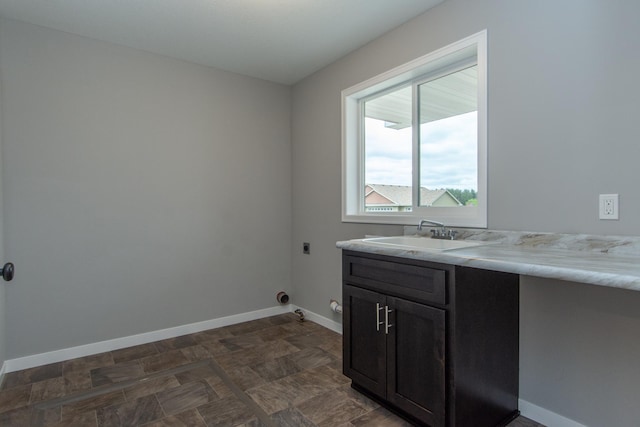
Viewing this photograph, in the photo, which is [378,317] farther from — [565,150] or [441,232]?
[565,150]

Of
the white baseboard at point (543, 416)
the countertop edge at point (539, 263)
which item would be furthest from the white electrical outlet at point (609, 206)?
the white baseboard at point (543, 416)

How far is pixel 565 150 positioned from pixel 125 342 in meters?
3.26

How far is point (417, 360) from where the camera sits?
1.63m

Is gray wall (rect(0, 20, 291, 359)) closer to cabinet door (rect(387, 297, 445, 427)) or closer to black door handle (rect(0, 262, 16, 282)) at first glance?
black door handle (rect(0, 262, 16, 282))

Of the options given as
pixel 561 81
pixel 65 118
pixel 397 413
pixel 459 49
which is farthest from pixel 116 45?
pixel 397 413

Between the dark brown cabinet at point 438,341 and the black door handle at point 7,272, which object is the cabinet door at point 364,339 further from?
the black door handle at point 7,272

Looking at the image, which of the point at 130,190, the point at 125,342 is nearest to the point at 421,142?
the point at 130,190

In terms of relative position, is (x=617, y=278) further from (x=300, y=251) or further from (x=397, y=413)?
(x=300, y=251)

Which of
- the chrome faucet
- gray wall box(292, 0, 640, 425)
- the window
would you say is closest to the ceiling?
the window

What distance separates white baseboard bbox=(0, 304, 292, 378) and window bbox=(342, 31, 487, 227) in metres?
1.43

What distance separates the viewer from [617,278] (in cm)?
100

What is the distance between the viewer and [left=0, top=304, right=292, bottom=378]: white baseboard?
2406mm


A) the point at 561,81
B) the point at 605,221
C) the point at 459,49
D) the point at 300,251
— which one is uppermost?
the point at 459,49

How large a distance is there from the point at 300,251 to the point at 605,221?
2537 millimetres
